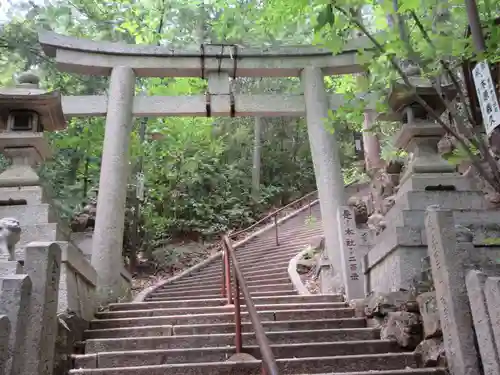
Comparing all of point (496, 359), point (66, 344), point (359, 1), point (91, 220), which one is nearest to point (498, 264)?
point (496, 359)

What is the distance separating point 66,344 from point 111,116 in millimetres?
5000

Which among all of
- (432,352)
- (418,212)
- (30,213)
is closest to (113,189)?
(30,213)

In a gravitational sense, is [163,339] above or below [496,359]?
above

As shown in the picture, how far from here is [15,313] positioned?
10.8 feet

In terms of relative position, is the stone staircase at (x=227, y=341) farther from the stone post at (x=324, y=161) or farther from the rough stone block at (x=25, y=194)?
the rough stone block at (x=25, y=194)

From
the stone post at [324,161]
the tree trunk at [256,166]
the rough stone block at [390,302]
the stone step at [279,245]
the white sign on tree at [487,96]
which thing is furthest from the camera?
the tree trunk at [256,166]

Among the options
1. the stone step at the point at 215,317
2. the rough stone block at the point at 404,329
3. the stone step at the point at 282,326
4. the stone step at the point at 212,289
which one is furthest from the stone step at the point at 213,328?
the stone step at the point at 212,289

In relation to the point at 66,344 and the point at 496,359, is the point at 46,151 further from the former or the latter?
the point at 496,359

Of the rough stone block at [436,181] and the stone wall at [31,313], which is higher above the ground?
the rough stone block at [436,181]

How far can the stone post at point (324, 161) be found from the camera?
8078 millimetres

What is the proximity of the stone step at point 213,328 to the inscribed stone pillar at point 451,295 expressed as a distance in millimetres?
1698

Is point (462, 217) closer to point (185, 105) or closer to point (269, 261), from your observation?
point (185, 105)

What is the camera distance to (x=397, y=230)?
5211 mm

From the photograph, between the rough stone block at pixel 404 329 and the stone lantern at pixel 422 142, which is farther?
the stone lantern at pixel 422 142
